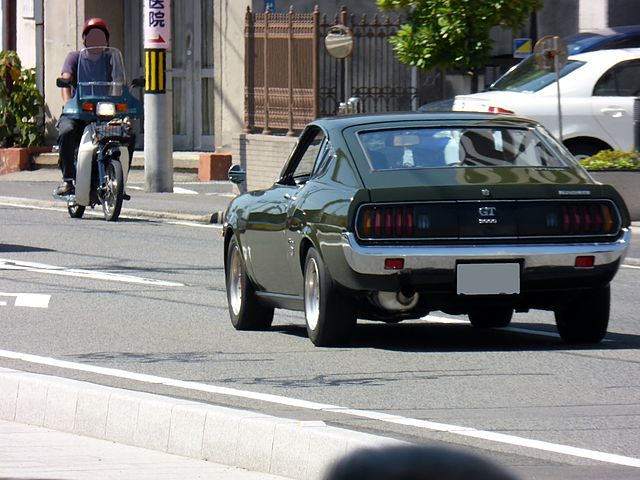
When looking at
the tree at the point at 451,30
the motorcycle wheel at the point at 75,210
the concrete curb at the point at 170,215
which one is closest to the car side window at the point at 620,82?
the tree at the point at 451,30

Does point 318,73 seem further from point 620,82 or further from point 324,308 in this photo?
point 324,308

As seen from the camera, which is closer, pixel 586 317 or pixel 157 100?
pixel 586 317

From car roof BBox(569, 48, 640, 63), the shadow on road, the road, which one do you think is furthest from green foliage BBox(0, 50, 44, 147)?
the shadow on road

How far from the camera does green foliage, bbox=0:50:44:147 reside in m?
28.2

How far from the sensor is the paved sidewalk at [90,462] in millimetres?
5477

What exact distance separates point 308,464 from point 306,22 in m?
17.5

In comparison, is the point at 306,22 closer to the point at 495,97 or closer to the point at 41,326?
the point at 495,97

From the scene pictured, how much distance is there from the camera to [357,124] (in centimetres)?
936

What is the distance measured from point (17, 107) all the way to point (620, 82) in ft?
43.6

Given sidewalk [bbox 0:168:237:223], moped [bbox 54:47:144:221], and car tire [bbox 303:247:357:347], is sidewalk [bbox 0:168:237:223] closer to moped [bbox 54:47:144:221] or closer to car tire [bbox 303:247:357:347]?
moped [bbox 54:47:144:221]

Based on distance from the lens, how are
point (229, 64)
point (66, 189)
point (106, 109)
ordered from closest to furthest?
1. point (106, 109)
2. point (66, 189)
3. point (229, 64)

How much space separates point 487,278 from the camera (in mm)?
8438

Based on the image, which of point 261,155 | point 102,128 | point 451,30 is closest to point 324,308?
point 102,128

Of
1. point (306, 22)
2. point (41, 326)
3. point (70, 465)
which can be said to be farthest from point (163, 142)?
point (70, 465)
